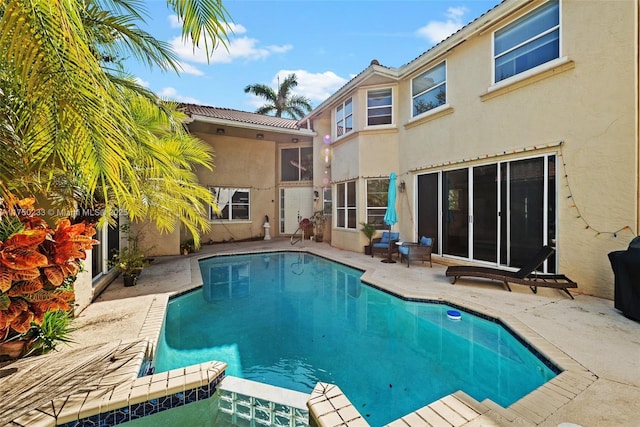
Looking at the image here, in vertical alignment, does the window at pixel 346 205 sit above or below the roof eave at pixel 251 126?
below

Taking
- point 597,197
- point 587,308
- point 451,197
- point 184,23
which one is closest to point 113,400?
point 184,23

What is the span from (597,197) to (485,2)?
6.58 metres

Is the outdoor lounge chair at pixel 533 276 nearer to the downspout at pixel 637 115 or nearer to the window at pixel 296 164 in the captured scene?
the downspout at pixel 637 115

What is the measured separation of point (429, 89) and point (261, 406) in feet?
36.9

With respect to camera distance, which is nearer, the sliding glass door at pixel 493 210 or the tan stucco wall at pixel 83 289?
the tan stucco wall at pixel 83 289

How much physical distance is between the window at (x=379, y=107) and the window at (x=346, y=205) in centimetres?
293

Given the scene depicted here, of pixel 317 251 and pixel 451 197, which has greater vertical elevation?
pixel 451 197

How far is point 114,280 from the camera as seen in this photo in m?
8.35

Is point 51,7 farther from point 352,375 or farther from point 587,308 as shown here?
point 587,308

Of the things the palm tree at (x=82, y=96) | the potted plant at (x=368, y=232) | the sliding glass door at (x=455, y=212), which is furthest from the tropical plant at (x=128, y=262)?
the sliding glass door at (x=455, y=212)

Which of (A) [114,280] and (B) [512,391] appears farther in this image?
(A) [114,280]

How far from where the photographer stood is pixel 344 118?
14.0 metres

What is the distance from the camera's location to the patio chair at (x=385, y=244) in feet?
37.4

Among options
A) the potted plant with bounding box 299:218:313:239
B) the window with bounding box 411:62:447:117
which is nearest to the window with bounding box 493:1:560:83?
the window with bounding box 411:62:447:117
